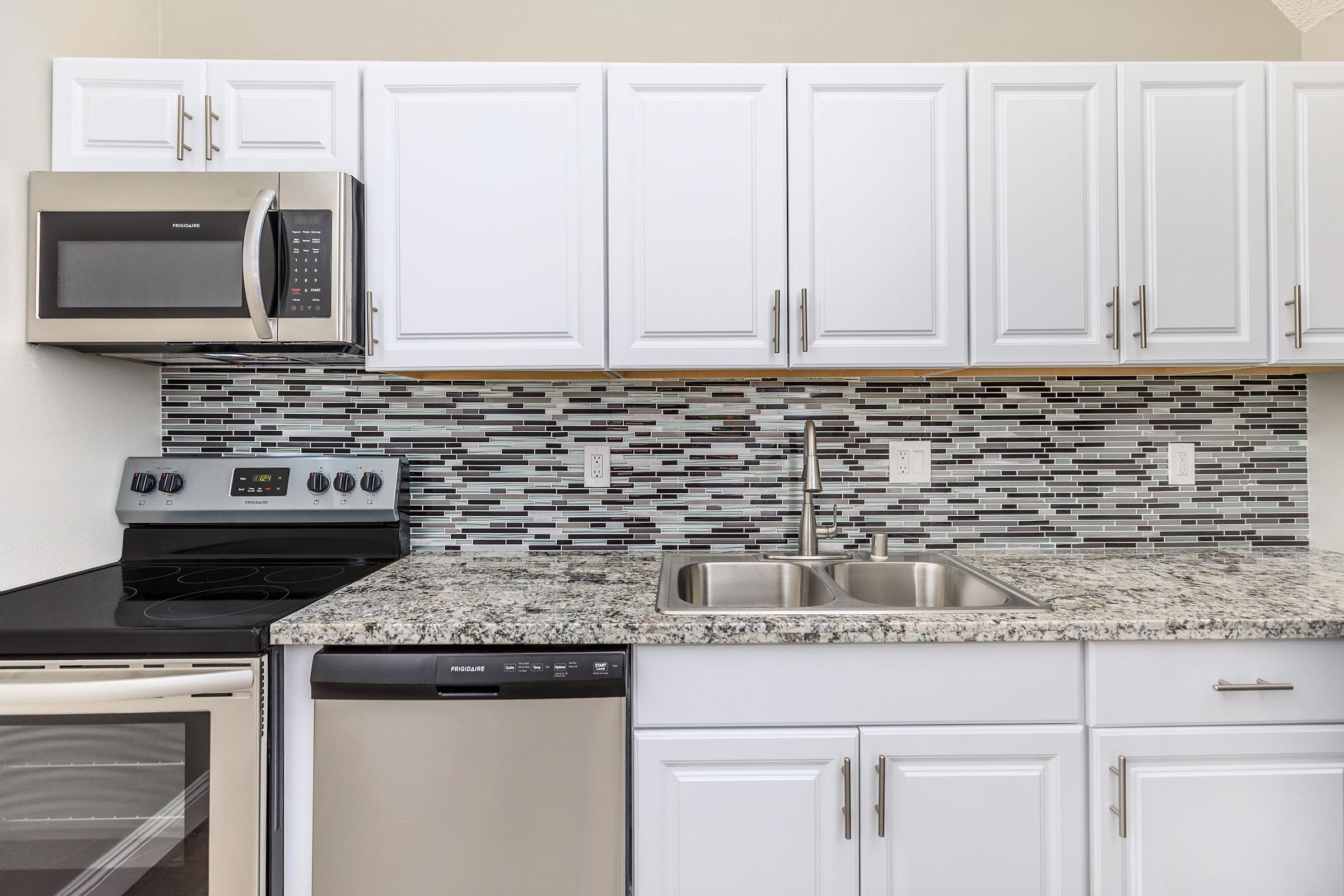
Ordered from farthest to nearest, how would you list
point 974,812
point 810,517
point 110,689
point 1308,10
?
point 1308,10 → point 810,517 → point 974,812 → point 110,689

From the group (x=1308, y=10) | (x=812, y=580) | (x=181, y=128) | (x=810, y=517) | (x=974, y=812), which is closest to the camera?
(x=974, y=812)

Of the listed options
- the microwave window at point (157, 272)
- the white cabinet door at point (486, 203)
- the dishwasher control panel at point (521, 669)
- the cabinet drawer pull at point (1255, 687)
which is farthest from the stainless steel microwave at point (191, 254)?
the cabinet drawer pull at point (1255, 687)

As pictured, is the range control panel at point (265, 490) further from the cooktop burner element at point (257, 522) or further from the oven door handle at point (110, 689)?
the oven door handle at point (110, 689)

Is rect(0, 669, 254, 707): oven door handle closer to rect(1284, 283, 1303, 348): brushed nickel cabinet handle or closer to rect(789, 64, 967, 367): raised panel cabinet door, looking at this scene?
rect(789, 64, 967, 367): raised panel cabinet door

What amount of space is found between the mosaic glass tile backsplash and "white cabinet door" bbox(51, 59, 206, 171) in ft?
2.16

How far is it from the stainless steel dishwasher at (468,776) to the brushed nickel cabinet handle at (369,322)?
704 millimetres

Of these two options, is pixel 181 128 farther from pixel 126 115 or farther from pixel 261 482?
pixel 261 482

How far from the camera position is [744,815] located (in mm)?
1239

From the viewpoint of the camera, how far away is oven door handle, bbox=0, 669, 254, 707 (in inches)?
44.9

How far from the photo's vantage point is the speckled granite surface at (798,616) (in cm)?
123

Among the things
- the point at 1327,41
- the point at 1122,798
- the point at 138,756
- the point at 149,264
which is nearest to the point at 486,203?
the point at 149,264

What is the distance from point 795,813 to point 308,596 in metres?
1.04

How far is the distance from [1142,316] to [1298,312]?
1.20ft

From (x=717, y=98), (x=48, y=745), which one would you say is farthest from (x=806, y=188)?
(x=48, y=745)
